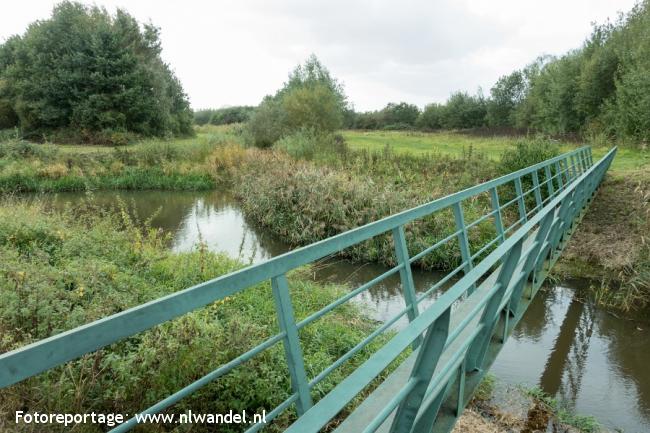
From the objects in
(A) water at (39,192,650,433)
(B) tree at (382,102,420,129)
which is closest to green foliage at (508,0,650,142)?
(A) water at (39,192,650,433)

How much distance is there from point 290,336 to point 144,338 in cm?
284

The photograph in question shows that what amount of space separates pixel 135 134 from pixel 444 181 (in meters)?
23.6

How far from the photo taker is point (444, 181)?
1468 centimetres

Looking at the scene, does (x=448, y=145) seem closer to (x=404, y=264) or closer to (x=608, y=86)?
(x=608, y=86)

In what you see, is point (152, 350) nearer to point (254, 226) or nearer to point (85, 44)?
point (254, 226)

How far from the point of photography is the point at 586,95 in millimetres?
29422

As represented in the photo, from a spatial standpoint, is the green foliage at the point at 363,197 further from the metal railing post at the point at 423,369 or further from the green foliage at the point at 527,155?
the metal railing post at the point at 423,369

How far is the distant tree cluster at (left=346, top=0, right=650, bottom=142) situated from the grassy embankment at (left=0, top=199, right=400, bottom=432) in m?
19.3

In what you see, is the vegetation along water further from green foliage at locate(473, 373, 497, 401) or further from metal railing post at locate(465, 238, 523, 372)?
metal railing post at locate(465, 238, 523, 372)

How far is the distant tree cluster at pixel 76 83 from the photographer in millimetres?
29266

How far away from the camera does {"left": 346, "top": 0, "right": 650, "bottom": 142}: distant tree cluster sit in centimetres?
1995

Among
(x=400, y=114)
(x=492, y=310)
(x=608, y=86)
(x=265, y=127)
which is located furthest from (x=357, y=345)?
(x=400, y=114)

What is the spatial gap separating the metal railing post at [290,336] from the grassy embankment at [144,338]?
7.15 ft

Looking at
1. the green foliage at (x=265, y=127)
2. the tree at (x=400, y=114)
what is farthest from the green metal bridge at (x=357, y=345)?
the tree at (x=400, y=114)
